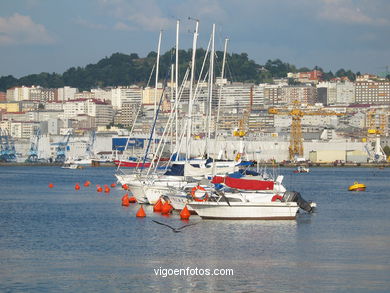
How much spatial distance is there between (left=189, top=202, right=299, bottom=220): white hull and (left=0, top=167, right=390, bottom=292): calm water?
0.93ft

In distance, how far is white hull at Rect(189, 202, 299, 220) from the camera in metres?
32.2

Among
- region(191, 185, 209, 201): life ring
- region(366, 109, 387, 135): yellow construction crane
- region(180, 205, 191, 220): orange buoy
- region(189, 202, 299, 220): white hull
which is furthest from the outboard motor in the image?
region(366, 109, 387, 135): yellow construction crane

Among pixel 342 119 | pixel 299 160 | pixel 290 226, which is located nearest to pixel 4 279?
pixel 290 226

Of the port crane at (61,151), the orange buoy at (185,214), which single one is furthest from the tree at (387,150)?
the orange buoy at (185,214)

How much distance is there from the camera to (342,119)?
193250mm

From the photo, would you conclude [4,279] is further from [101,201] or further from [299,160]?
[299,160]

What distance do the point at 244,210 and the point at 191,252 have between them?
6.24 metres

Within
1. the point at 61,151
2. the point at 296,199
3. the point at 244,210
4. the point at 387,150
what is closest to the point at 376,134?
the point at 387,150

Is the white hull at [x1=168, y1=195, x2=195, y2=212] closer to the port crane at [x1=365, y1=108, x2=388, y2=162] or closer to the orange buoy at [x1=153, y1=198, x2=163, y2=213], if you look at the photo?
the orange buoy at [x1=153, y1=198, x2=163, y2=213]

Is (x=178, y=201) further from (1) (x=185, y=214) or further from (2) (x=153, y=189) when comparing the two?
(2) (x=153, y=189)

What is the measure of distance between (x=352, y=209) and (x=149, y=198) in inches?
334

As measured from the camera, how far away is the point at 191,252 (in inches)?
1032

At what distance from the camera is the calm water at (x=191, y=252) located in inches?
851

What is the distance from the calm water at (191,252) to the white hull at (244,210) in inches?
11.2
